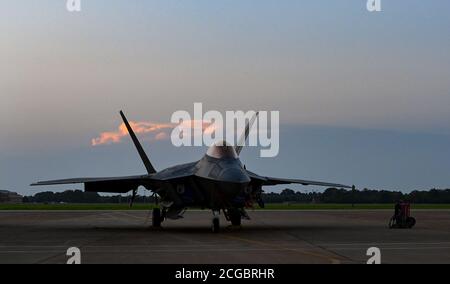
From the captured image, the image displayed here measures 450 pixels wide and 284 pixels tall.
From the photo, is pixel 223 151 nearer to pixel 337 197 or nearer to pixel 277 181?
pixel 277 181

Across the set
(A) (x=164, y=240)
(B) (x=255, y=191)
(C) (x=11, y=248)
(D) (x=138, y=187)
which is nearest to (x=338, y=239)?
(A) (x=164, y=240)

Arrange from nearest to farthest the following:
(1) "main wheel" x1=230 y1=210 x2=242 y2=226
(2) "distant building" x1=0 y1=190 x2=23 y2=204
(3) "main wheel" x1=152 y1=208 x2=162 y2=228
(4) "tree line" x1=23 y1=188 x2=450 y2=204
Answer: (1) "main wheel" x1=230 y1=210 x2=242 y2=226, (3) "main wheel" x1=152 y1=208 x2=162 y2=228, (4) "tree line" x1=23 y1=188 x2=450 y2=204, (2) "distant building" x1=0 y1=190 x2=23 y2=204

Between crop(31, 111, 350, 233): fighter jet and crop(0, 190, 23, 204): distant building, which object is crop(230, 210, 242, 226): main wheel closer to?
crop(31, 111, 350, 233): fighter jet

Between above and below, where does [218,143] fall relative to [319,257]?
above

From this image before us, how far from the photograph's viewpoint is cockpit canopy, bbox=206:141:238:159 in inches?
867

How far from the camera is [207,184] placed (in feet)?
72.8

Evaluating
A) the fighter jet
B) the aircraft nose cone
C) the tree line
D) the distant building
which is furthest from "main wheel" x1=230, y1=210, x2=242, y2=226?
the distant building

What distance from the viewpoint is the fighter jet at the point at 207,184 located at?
70.0ft

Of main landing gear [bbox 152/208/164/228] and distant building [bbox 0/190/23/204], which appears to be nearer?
main landing gear [bbox 152/208/164/228]

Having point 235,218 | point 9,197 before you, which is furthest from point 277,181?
point 9,197

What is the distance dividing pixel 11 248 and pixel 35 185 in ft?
39.6
